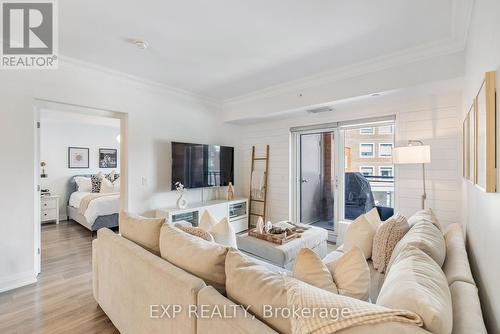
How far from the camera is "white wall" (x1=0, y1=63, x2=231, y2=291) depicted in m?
2.61

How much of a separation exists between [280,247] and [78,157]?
234 inches

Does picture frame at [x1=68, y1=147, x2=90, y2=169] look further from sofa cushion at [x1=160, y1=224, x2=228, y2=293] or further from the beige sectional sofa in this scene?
sofa cushion at [x1=160, y1=224, x2=228, y2=293]

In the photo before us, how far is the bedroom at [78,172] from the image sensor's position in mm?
4684

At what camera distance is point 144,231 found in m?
1.86

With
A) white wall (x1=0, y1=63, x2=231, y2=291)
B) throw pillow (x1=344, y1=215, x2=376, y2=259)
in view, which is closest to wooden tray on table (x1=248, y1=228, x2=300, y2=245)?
throw pillow (x1=344, y1=215, x2=376, y2=259)

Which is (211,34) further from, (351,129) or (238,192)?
(238,192)

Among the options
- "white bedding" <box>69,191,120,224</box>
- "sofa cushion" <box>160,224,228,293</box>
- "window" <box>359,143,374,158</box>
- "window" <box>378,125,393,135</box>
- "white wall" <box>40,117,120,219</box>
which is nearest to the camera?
"sofa cushion" <box>160,224,228,293</box>

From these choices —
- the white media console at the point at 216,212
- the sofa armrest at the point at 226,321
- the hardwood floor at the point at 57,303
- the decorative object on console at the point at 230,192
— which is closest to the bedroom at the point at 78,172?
the hardwood floor at the point at 57,303

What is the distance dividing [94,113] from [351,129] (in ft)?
12.9

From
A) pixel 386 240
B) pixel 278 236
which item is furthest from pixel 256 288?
pixel 278 236

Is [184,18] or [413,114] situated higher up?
[184,18]

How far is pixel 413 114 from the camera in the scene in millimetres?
3297

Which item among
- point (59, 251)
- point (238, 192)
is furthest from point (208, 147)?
point (59, 251)

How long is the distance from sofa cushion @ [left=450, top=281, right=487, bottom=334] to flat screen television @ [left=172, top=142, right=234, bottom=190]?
3.68 m
